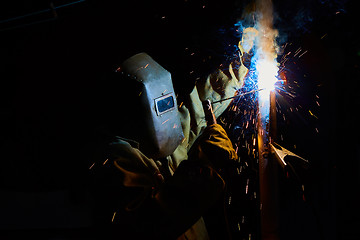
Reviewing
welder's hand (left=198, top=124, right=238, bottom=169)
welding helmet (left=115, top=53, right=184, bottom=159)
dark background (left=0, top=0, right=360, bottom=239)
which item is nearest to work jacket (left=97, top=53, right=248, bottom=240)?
welder's hand (left=198, top=124, right=238, bottom=169)

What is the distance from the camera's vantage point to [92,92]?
6.07 ft

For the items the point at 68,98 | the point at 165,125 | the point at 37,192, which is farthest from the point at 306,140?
the point at 37,192

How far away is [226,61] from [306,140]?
133 centimetres

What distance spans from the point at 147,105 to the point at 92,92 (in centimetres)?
49

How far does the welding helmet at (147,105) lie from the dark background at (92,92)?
0.15 metres

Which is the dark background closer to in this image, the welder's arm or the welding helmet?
the welding helmet

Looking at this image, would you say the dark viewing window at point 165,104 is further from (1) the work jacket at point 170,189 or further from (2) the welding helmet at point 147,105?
(1) the work jacket at point 170,189

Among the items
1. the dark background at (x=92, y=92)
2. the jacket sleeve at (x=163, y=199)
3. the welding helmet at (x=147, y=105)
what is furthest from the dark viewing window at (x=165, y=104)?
the jacket sleeve at (x=163, y=199)

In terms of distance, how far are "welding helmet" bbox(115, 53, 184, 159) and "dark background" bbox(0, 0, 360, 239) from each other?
15cm

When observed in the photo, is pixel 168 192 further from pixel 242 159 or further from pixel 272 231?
pixel 242 159

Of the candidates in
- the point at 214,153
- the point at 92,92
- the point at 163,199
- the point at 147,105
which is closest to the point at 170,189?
the point at 163,199

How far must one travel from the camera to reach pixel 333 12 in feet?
5.97

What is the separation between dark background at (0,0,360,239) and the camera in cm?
182

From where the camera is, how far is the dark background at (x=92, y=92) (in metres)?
1.82
